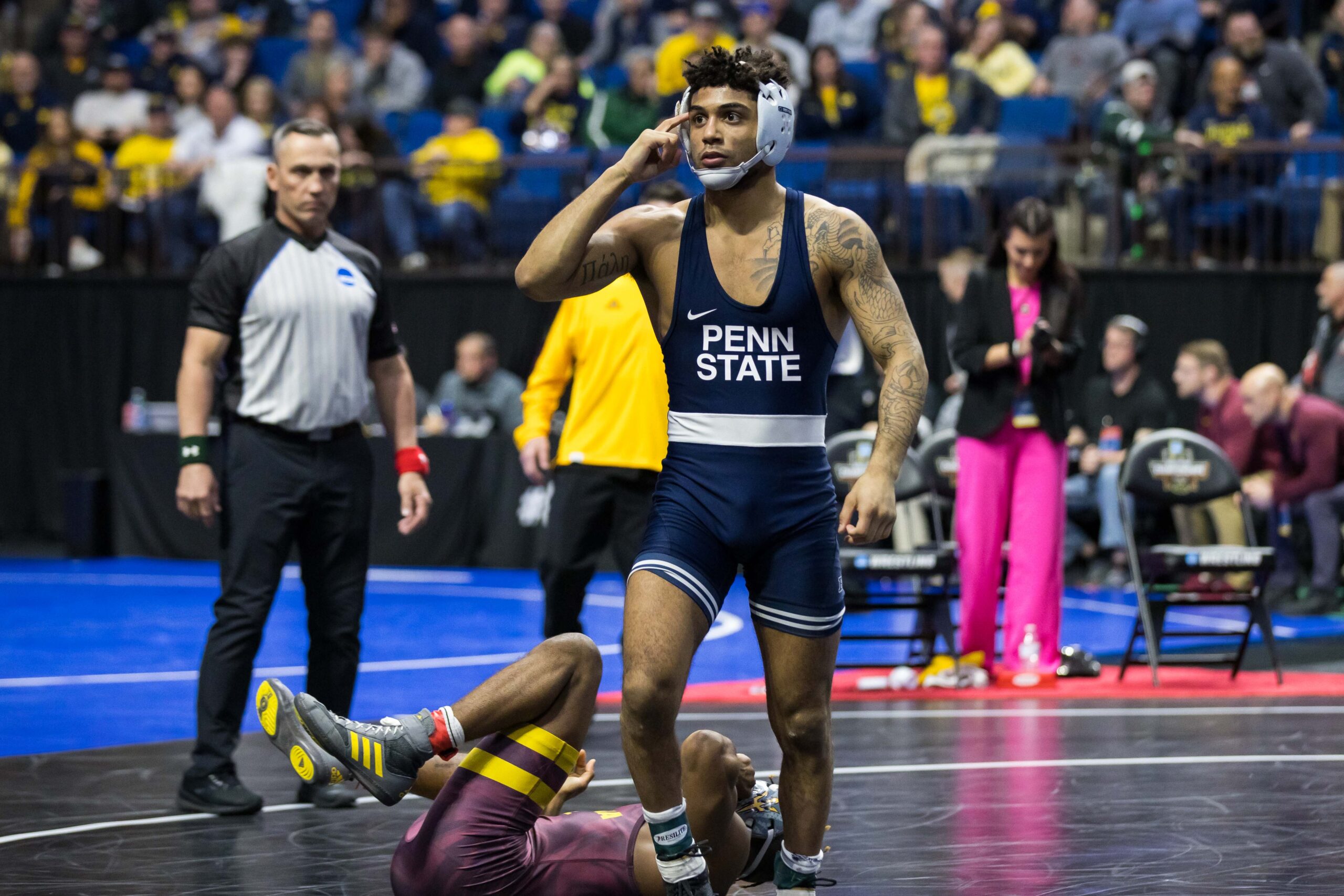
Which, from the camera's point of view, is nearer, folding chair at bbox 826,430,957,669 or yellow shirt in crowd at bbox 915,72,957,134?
folding chair at bbox 826,430,957,669

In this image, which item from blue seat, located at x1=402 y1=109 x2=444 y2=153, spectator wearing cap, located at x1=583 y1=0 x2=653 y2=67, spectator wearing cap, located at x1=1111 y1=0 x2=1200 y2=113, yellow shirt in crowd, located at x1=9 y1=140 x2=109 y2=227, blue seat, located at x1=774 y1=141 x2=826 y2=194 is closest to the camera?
blue seat, located at x1=774 y1=141 x2=826 y2=194

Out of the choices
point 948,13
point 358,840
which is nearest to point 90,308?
point 948,13

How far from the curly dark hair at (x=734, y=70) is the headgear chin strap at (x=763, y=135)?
2cm

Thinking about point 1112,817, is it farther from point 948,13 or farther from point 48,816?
point 948,13

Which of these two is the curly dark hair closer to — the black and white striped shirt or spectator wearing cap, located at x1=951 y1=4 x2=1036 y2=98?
the black and white striped shirt

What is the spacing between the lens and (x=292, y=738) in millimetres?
4148

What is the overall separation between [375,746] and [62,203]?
12.5m

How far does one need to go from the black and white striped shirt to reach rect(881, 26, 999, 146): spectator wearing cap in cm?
847

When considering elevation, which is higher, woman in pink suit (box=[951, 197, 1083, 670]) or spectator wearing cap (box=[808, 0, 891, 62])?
spectator wearing cap (box=[808, 0, 891, 62])

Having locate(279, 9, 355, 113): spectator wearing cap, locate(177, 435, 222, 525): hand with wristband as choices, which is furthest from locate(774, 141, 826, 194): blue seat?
locate(177, 435, 222, 525): hand with wristband

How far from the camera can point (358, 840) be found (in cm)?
521

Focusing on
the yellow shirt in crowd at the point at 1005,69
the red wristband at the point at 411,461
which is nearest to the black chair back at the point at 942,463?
the red wristband at the point at 411,461

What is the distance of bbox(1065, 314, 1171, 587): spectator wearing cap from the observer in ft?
37.3

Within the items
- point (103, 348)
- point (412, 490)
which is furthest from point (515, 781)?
point (103, 348)
